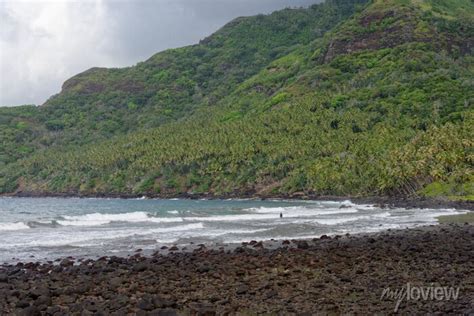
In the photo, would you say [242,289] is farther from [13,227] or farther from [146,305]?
[13,227]

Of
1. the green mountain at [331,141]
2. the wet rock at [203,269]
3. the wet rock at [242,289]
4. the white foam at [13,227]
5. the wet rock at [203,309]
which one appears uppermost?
the green mountain at [331,141]

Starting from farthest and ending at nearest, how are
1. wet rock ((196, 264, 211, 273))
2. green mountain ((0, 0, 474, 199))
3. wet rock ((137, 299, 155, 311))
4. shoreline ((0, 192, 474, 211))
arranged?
green mountain ((0, 0, 474, 199))
shoreline ((0, 192, 474, 211))
wet rock ((196, 264, 211, 273))
wet rock ((137, 299, 155, 311))

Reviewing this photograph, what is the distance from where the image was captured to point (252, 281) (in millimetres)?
21547

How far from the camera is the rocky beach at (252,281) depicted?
56.4 feet

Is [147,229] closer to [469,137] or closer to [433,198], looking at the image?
[433,198]

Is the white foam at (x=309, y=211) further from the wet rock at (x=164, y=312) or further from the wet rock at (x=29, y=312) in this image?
the wet rock at (x=29, y=312)

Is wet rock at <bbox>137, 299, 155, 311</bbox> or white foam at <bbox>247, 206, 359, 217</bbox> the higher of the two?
white foam at <bbox>247, 206, 359, 217</bbox>

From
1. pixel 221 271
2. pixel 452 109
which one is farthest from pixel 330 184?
pixel 221 271

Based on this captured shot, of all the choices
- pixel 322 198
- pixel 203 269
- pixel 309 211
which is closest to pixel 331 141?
pixel 322 198

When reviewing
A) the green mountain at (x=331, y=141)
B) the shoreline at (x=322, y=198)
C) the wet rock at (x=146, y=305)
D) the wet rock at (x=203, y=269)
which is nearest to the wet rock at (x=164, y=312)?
the wet rock at (x=146, y=305)

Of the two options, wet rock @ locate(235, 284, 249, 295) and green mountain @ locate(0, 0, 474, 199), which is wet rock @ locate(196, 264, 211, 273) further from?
green mountain @ locate(0, 0, 474, 199)

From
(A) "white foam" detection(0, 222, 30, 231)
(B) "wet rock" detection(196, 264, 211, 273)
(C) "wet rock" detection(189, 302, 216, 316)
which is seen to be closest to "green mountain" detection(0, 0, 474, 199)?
(A) "white foam" detection(0, 222, 30, 231)

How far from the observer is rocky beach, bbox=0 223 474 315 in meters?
17.2

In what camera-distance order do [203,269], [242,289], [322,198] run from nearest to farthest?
[242,289], [203,269], [322,198]
